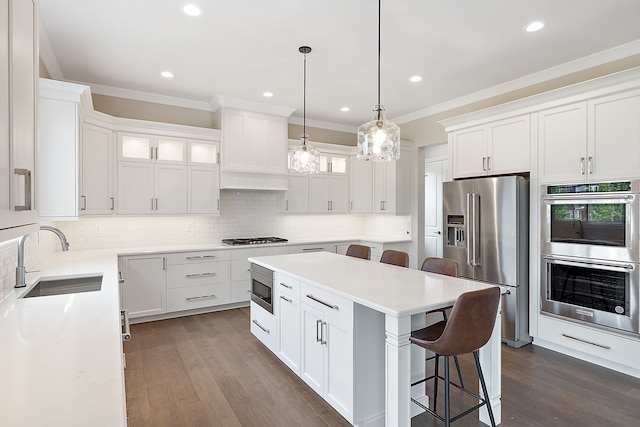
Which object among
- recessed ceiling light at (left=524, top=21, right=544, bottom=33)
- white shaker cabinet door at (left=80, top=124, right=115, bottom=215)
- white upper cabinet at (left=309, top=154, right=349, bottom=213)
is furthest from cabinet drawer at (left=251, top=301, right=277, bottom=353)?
recessed ceiling light at (left=524, top=21, right=544, bottom=33)

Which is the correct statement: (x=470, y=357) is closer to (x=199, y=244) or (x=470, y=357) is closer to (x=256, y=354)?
(x=256, y=354)

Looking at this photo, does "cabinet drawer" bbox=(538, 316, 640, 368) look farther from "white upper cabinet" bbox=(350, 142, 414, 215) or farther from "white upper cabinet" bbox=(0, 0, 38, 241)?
"white upper cabinet" bbox=(0, 0, 38, 241)

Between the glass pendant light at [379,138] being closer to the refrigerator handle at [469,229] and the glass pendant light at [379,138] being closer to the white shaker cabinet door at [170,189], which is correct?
the refrigerator handle at [469,229]

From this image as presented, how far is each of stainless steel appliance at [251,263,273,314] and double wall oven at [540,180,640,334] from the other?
2.66m

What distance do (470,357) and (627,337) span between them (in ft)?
4.05

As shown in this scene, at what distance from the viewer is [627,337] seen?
9.41ft

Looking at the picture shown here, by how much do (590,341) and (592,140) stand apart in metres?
1.79

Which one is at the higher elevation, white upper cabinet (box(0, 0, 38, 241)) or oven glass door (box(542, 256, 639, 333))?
white upper cabinet (box(0, 0, 38, 241))

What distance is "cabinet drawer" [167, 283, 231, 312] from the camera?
4.30 m

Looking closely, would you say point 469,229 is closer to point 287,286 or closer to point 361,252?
point 361,252

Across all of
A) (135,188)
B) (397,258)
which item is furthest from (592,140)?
(135,188)

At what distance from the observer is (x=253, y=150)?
4867 millimetres

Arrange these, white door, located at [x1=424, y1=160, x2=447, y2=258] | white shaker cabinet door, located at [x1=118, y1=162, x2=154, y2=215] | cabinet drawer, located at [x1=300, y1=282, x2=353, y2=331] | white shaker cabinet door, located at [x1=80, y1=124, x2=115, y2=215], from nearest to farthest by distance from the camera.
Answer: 1. cabinet drawer, located at [x1=300, y1=282, x2=353, y2=331]
2. white shaker cabinet door, located at [x1=80, y1=124, x2=115, y2=215]
3. white shaker cabinet door, located at [x1=118, y1=162, x2=154, y2=215]
4. white door, located at [x1=424, y1=160, x2=447, y2=258]

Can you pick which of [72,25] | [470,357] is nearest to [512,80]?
[470,357]
